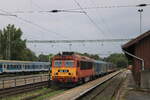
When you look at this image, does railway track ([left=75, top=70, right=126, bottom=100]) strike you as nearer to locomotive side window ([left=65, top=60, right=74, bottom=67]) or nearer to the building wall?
locomotive side window ([left=65, top=60, right=74, bottom=67])

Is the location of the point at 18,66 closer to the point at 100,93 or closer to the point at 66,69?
the point at 66,69

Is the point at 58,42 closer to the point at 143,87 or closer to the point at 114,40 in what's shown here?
the point at 114,40

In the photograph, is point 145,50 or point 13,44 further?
point 13,44

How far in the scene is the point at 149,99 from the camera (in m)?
13.4

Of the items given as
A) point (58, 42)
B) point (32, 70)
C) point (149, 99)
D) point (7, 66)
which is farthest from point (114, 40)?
point (149, 99)

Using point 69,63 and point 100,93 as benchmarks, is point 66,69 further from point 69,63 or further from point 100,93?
point 100,93

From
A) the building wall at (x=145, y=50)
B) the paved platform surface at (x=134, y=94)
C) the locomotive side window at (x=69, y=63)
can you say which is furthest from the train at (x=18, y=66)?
the paved platform surface at (x=134, y=94)

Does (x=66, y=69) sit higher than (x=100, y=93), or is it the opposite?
(x=66, y=69)

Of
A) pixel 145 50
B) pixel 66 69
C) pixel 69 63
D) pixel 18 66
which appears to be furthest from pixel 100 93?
pixel 18 66

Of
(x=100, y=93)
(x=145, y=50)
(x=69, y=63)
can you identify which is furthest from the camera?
(x=69, y=63)

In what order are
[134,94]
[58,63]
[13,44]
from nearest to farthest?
[134,94]
[58,63]
[13,44]

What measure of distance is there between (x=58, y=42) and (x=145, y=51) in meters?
39.1

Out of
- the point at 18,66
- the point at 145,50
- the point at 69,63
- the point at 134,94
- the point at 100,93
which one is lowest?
the point at 100,93

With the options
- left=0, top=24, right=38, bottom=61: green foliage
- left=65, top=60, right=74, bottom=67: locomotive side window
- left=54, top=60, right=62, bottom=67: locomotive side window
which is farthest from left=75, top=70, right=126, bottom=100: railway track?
left=0, top=24, right=38, bottom=61: green foliage
